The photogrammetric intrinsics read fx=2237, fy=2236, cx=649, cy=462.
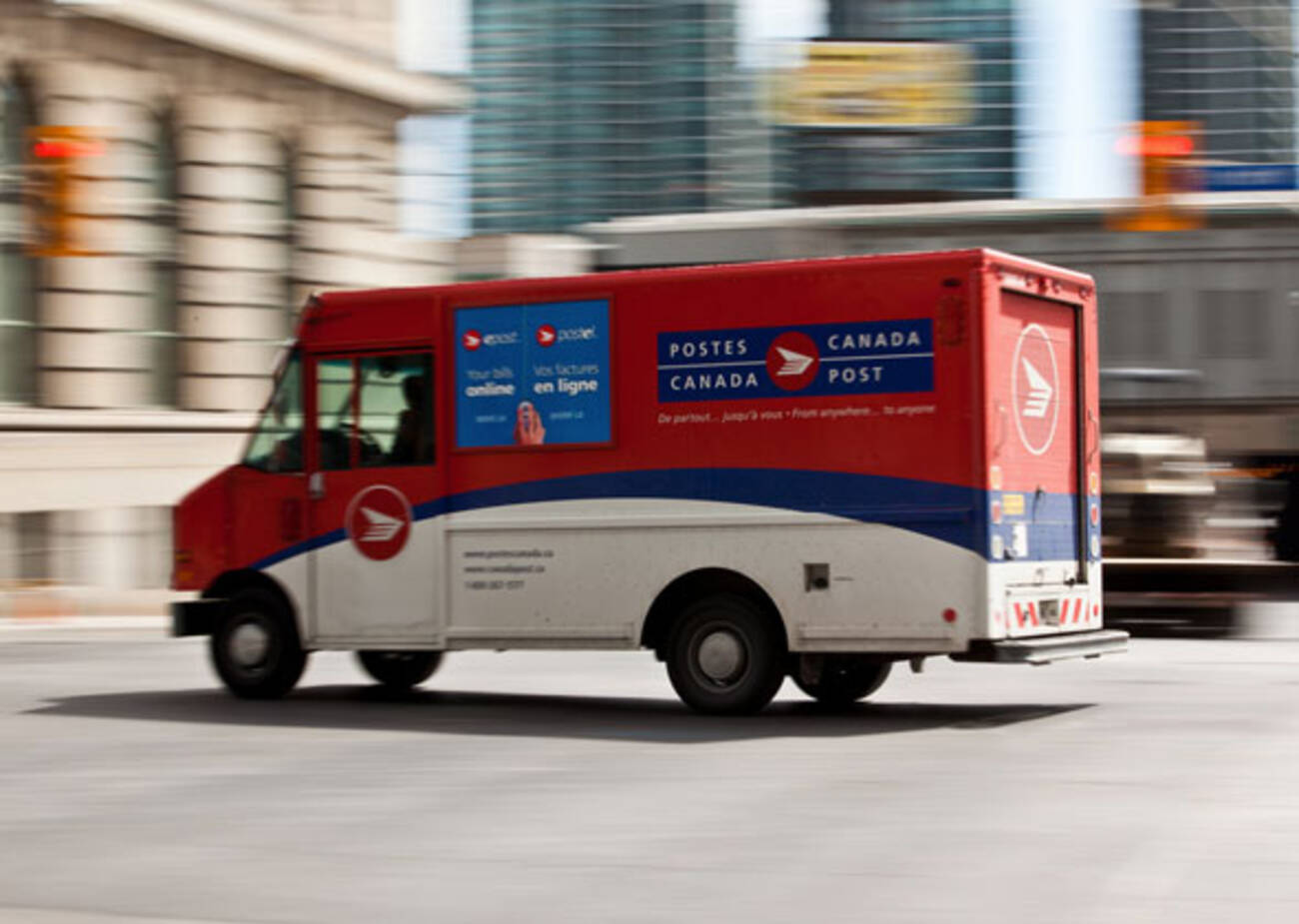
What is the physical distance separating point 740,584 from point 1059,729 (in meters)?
2.00

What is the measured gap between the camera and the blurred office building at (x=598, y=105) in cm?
16438

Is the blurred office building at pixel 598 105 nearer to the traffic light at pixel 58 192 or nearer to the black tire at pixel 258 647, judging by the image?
the traffic light at pixel 58 192

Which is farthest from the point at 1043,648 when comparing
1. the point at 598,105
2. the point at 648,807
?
the point at 598,105

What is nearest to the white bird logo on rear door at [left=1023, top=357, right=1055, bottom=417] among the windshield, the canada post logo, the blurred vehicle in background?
the canada post logo

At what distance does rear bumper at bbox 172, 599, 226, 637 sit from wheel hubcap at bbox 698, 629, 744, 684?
12.4ft

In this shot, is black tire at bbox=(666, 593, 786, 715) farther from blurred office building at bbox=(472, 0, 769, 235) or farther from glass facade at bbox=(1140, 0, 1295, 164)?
blurred office building at bbox=(472, 0, 769, 235)

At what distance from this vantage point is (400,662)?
1591 centimetres

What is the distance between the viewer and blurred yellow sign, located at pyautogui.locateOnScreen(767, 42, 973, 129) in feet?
235

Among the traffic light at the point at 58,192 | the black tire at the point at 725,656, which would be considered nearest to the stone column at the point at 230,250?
the traffic light at the point at 58,192

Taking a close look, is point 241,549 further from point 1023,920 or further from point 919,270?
point 1023,920

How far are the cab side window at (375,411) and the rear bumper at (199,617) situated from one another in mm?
1409

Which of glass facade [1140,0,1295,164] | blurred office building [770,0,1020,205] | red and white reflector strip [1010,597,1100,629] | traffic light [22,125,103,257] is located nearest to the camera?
red and white reflector strip [1010,597,1100,629]

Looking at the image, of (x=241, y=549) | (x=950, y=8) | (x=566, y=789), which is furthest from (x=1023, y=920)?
(x=950, y=8)

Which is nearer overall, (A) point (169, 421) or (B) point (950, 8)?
(A) point (169, 421)
